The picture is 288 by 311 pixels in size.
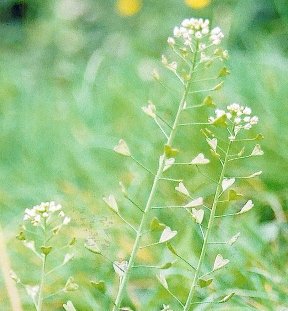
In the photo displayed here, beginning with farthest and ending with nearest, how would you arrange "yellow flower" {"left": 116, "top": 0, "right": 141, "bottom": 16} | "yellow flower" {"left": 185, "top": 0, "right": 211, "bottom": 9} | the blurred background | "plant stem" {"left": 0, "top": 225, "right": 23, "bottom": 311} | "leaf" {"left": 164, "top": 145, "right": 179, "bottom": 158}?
1. "yellow flower" {"left": 116, "top": 0, "right": 141, "bottom": 16}
2. "yellow flower" {"left": 185, "top": 0, "right": 211, "bottom": 9}
3. the blurred background
4. "plant stem" {"left": 0, "top": 225, "right": 23, "bottom": 311}
5. "leaf" {"left": 164, "top": 145, "right": 179, "bottom": 158}

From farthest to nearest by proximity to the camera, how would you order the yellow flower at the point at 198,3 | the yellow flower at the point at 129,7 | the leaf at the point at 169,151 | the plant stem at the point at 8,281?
1. the yellow flower at the point at 129,7
2. the yellow flower at the point at 198,3
3. the plant stem at the point at 8,281
4. the leaf at the point at 169,151

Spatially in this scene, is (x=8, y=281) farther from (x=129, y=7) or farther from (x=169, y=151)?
(x=129, y=7)

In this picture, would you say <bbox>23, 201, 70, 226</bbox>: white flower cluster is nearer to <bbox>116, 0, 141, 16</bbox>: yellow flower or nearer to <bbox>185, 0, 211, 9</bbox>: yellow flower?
<bbox>185, 0, 211, 9</bbox>: yellow flower

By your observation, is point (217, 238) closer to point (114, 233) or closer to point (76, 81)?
point (114, 233)

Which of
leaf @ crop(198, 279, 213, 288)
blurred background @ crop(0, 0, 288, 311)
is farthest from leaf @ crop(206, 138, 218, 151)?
blurred background @ crop(0, 0, 288, 311)

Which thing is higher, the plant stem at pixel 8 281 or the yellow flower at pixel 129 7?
the plant stem at pixel 8 281

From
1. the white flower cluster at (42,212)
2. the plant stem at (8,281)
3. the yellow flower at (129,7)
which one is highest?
the white flower cluster at (42,212)

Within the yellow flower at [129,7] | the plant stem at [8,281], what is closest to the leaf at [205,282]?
the plant stem at [8,281]

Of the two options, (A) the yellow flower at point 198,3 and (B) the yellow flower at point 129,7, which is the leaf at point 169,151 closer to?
(A) the yellow flower at point 198,3

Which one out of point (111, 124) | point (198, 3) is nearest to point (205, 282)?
point (111, 124)
